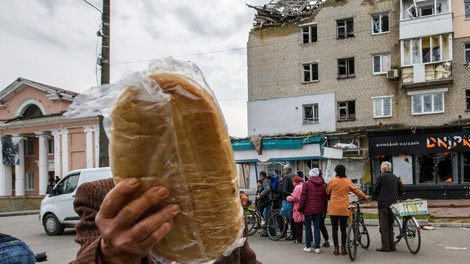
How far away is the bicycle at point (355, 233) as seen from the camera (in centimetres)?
1009

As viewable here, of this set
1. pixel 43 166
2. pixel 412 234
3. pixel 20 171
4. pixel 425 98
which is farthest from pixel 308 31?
pixel 20 171

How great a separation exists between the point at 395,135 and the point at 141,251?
104 feet

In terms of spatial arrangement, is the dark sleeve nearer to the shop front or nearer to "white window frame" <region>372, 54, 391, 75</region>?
the shop front

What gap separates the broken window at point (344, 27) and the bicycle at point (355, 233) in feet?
84.6

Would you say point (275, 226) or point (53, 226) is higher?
point (275, 226)

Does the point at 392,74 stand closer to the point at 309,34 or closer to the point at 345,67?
the point at 345,67

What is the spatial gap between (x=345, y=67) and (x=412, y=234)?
2514cm

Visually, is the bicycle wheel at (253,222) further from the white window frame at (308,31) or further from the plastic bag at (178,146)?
the white window frame at (308,31)

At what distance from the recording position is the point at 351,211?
11078mm

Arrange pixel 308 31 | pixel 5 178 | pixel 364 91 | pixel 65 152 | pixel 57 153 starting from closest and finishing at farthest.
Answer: pixel 364 91 → pixel 308 31 → pixel 65 152 → pixel 57 153 → pixel 5 178

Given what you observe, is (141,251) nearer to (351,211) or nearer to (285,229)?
(351,211)

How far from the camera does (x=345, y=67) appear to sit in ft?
113

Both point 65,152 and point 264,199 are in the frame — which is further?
point 65,152

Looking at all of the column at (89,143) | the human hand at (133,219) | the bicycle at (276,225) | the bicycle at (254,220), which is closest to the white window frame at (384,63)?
the bicycle at (254,220)
